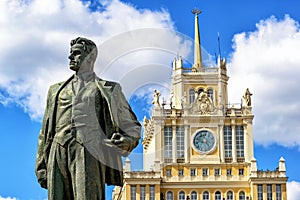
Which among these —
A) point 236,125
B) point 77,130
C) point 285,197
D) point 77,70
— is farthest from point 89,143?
point 236,125

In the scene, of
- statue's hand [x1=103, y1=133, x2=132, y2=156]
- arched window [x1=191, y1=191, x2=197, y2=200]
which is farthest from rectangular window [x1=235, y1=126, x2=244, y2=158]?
statue's hand [x1=103, y1=133, x2=132, y2=156]

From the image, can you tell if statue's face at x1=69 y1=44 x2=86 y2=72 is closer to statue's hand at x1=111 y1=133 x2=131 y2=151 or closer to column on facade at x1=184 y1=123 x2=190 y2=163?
statue's hand at x1=111 y1=133 x2=131 y2=151

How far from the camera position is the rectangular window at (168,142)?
79.6m

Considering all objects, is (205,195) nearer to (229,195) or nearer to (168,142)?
(229,195)

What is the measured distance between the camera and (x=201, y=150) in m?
79.6

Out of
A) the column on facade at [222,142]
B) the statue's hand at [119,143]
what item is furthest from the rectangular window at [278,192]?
the statue's hand at [119,143]

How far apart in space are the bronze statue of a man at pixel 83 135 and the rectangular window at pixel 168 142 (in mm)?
71240

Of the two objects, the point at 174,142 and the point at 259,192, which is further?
the point at 174,142

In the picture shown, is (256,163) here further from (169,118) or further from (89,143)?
(89,143)

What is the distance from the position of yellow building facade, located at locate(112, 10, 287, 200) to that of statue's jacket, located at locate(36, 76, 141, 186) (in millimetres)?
65324

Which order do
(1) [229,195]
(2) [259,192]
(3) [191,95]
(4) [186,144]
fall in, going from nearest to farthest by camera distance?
(2) [259,192]
(1) [229,195]
(4) [186,144]
(3) [191,95]

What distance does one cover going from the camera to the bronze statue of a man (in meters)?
7.95

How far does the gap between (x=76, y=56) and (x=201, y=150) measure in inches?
2824

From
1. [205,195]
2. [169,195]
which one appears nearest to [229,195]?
[205,195]
